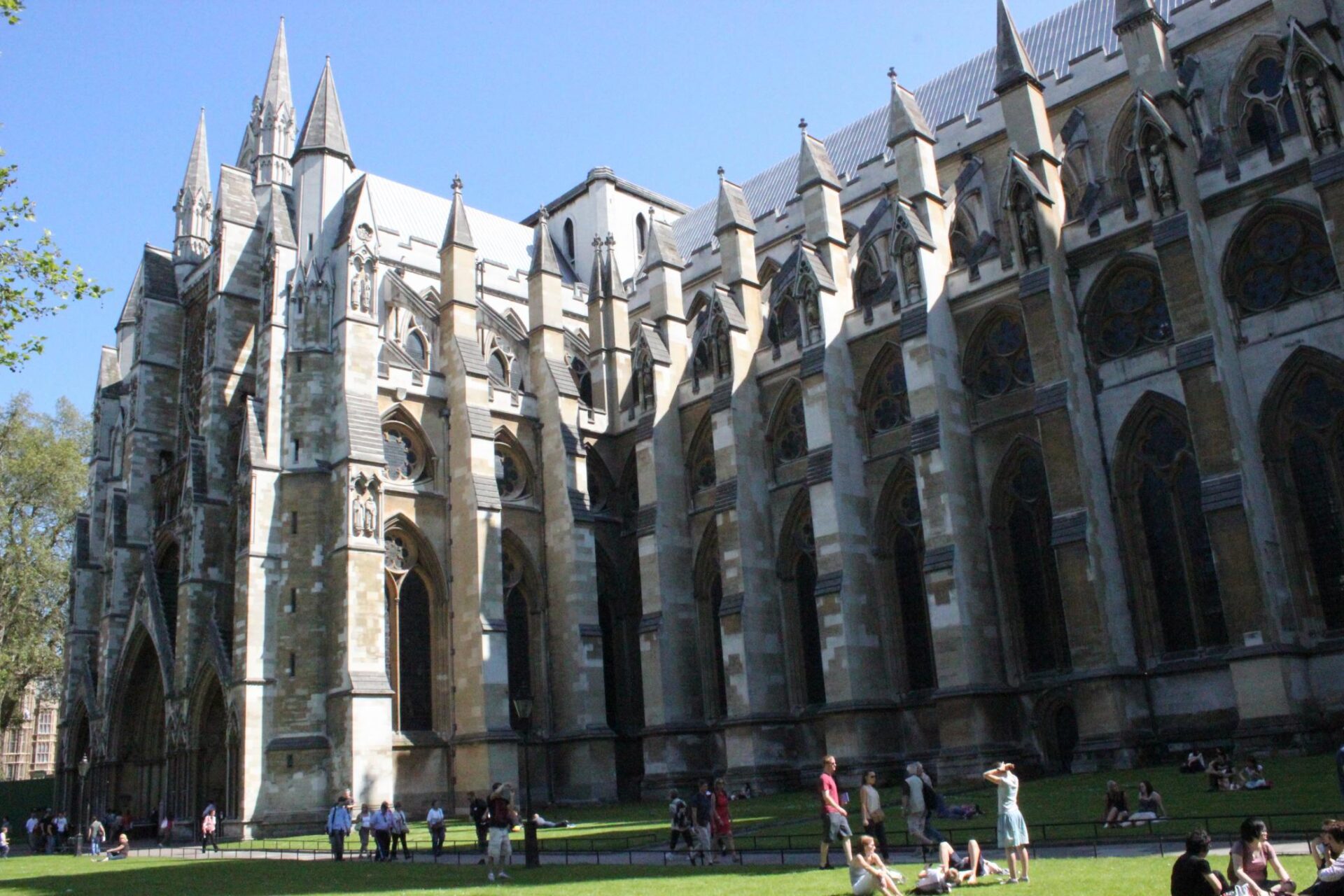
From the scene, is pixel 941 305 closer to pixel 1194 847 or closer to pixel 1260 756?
pixel 1260 756

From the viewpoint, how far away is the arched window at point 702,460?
1312 inches

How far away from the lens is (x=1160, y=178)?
78.7 ft

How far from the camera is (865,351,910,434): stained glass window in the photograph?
28953 millimetres

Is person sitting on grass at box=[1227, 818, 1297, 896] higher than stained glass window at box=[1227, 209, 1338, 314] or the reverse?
the reverse

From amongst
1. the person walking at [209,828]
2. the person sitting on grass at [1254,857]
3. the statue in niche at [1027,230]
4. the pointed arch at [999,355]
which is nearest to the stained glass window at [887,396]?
the pointed arch at [999,355]

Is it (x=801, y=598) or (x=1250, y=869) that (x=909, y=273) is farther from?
(x=1250, y=869)

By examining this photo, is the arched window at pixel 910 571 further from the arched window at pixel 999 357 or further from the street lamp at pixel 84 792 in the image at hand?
the street lamp at pixel 84 792

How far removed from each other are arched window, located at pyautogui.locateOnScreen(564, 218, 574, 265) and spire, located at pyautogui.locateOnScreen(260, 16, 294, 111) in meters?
11.8

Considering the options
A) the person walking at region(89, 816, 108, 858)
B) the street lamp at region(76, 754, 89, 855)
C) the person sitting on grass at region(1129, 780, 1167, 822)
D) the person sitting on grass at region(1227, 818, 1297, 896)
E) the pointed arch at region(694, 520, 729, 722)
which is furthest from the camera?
the pointed arch at region(694, 520, 729, 722)

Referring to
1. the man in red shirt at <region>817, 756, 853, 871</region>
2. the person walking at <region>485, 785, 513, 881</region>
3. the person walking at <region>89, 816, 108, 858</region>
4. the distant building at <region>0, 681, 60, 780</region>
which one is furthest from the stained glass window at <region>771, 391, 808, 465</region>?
the distant building at <region>0, 681, 60, 780</region>

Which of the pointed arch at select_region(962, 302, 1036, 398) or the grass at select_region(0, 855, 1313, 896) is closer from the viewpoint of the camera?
the grass at select_region(0, 855, 1313, 896)

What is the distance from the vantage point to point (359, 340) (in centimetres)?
3077

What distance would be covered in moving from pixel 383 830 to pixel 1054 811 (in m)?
11.4

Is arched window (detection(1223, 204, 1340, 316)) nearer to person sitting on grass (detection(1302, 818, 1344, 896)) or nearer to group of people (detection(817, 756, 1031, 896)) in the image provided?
group of people (detection(817, 756, 1031, 896))
